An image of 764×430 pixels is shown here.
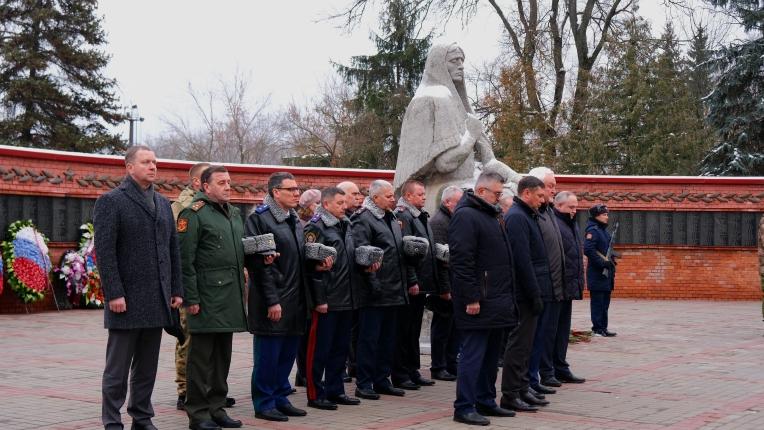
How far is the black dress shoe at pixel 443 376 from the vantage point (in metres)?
9.80

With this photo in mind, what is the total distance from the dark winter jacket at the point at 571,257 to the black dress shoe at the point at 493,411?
6.61ft

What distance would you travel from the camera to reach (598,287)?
13.8 metres

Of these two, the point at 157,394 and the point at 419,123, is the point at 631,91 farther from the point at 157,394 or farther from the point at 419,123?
the point at 157,394

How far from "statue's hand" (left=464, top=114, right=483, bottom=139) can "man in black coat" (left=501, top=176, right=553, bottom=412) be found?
9.88 feet

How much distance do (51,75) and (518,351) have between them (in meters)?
28.9

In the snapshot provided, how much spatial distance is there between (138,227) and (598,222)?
9.33m

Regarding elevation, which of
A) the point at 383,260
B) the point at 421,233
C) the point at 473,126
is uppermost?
the point at 473,126

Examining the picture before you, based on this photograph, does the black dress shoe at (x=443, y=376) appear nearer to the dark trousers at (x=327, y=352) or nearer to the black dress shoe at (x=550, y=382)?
the black dress shoe at (x=550, y=382)

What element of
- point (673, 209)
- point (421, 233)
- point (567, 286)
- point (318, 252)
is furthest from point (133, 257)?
point (673, 209)

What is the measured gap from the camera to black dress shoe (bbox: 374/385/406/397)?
8.70 metres

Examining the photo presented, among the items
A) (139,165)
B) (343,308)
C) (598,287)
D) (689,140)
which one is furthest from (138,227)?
(689,140)

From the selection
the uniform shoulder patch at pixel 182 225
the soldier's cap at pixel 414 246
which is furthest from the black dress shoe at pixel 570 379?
the uniform shoulder patch at pixel 182 225

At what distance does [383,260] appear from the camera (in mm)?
8703

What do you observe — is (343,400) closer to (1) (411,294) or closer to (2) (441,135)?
(1) (411,294)
